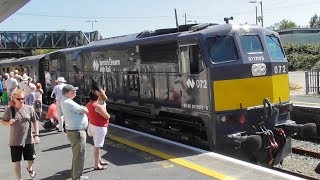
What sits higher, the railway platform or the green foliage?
the green foliage

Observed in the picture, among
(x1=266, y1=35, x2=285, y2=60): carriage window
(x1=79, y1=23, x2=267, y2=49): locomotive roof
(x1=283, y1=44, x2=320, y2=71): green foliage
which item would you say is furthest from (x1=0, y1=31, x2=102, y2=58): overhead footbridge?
(x1=266, y1=35, x2=285, y2=60): carriage window

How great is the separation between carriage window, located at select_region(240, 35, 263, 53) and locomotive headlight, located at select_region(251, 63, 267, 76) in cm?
40

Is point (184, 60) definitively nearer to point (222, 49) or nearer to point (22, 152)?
point (222, 49)

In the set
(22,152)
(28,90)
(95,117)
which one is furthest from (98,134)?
(28,90)

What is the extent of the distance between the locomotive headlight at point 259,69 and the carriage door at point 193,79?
3.92 ft

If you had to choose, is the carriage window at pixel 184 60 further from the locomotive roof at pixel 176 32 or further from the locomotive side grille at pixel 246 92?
the locomotive side grille at pixel 246 92

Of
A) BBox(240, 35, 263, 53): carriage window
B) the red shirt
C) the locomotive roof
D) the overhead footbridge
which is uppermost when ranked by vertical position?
the overhead footbridge

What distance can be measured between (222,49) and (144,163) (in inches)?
130

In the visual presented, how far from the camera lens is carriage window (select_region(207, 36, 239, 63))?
9.88 meters

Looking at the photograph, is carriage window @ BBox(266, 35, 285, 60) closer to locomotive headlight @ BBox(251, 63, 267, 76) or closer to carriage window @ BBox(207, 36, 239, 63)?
locomotive headlight @ BBox(251, 63, 267, 76)

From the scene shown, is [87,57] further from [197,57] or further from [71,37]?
[71,37]

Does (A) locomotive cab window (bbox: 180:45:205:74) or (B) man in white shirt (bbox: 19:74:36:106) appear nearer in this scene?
(A) locomotive cab window (bbox: 180:45:205:74)

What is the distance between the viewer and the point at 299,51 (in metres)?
50.3

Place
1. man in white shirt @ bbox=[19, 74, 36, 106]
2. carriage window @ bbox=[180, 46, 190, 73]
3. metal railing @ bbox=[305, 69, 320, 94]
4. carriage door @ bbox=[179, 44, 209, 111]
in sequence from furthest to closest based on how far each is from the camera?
metal railing @ bbox=[305, 69, 320, 94] → man in white shirt @ bbox=[19, 74, 36, 106] → carriage window @ bbox=[180, 46, 190, 73] → carriage door @ bbox=[179, 44, 209, 111]
